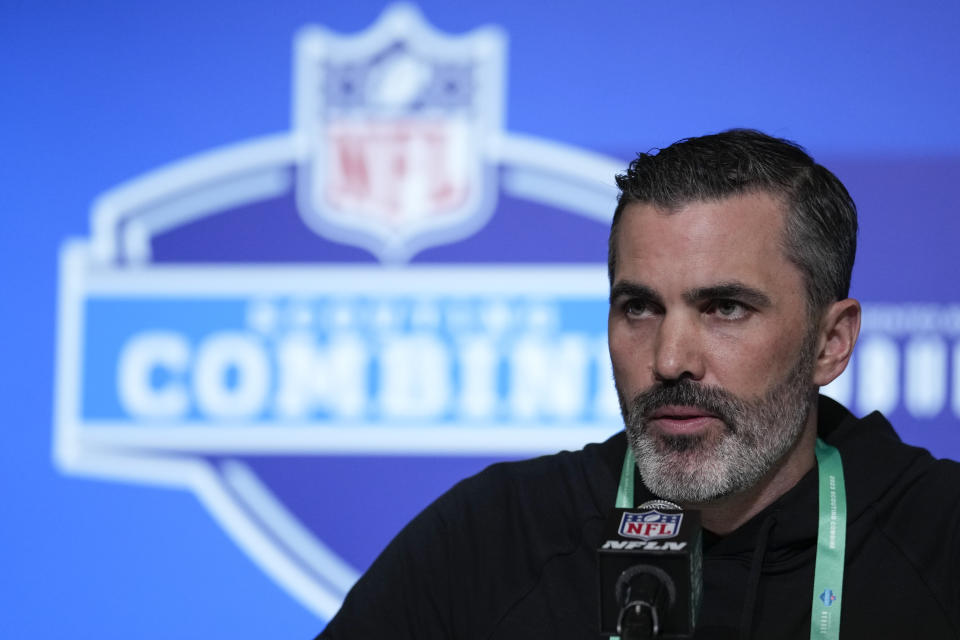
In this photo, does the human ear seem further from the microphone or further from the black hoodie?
the microphone

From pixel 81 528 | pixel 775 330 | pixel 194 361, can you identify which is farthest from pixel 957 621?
pixel 81 528

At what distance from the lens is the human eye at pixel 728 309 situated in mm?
1448

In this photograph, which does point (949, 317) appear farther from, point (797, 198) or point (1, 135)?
point (1, 135)

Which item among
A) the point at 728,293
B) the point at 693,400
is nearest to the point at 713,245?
the point at 728,293

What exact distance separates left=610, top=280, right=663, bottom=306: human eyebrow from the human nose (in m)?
0.03

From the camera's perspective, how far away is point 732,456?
4.76 ft

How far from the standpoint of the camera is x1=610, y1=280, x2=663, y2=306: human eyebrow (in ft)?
4.76

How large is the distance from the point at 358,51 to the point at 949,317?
1.54 meters

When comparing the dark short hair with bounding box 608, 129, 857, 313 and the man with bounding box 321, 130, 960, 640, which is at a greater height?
the dark short hair with bounding box 608, 129, 857, 313

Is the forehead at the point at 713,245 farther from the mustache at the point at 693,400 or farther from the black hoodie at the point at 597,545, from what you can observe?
the black hoodie at the point at 597,545

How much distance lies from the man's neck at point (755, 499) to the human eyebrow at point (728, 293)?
9.6 inches

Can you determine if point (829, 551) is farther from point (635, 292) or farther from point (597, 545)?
point (635, 292)

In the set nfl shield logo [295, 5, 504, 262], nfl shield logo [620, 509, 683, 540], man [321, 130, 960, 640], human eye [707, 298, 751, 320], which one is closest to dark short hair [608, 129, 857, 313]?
man [321, 130, 960, 640]

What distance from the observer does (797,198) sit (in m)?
1.52
